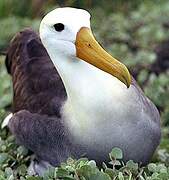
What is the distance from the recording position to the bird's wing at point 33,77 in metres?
3.39

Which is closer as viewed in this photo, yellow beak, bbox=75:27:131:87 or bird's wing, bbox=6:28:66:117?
yellow beak, bbox=75:27:131:87

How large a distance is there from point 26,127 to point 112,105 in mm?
501

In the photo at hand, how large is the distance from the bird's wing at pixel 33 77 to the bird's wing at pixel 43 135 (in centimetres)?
4

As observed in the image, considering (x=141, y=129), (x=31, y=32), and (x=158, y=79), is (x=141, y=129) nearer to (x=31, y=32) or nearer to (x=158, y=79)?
(x=31, y=32)

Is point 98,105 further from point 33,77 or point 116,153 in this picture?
point 33,77

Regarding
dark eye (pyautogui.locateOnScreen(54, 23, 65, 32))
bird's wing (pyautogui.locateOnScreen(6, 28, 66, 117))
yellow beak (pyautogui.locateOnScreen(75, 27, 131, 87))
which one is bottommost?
bird's wing (pyautogui.locateOnScreen(6, 28, 66, 117))

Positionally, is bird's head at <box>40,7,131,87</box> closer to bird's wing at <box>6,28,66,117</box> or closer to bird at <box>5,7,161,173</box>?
bird at <box>5,7,161,173</box>

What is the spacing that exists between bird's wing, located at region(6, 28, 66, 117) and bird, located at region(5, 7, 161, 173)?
0.02 metres

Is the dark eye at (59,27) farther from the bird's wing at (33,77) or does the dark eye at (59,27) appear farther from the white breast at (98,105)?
the bird's wing at (33,77)

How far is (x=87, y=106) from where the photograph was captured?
124 inches

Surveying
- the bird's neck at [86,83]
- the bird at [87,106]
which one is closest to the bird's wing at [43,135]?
the bird at [87,106]

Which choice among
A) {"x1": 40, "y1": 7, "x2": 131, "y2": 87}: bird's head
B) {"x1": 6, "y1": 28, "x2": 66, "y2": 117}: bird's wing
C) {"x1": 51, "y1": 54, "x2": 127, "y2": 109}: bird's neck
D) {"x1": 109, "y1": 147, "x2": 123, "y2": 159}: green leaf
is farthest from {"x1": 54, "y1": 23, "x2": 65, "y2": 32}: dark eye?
{"x1": 109, "y1": 147, "x2": 123, "y2": 159}: green leaf

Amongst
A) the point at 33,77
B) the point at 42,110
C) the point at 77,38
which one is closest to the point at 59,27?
the point at 77,38

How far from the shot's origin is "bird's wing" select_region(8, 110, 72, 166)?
128 inches
